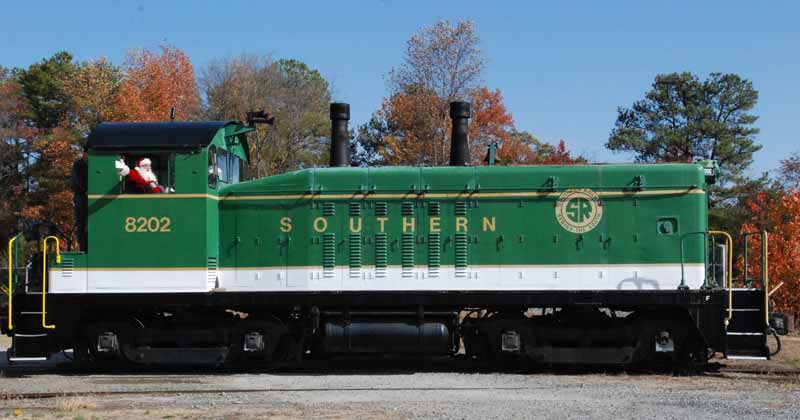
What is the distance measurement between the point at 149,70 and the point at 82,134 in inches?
170

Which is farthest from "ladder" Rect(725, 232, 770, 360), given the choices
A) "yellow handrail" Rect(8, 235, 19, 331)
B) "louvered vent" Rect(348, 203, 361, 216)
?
"yellow handrail" Rect(8, 235, 19, 331)

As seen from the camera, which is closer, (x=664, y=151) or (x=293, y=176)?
(x=293, y=176)

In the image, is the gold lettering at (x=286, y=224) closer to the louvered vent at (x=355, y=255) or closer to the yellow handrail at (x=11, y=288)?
the louvered vent at (x=355, y=255)

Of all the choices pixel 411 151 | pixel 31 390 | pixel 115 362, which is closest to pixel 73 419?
pixel 31 390

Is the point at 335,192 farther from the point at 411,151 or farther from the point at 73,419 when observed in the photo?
the point at 411,151

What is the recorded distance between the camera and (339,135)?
13742 millimetres

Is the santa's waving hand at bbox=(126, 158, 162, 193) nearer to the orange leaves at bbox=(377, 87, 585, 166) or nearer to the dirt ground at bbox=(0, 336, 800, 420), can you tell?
the dirt ground at bbox=(0, 336, 800, 420)

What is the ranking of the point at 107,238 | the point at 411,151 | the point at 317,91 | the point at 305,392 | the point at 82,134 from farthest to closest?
the point at 317,91 < the point at 82,134 < the point at 411,151 < the point at 107,238 < the point at 305,392

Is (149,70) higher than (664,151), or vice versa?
(149,70)

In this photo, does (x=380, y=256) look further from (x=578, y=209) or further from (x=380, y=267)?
(x=578, y=209)

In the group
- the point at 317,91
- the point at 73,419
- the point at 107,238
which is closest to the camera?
the point at 73,419

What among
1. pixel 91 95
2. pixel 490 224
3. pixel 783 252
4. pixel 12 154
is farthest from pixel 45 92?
pixel 490 224

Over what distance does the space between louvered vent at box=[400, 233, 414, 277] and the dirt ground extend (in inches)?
58.1

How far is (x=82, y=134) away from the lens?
39.6 metres
